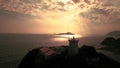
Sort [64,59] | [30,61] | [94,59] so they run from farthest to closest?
[30,61], [94,59], [64,59]

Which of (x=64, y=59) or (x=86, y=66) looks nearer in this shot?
→ (x=86, y=66)

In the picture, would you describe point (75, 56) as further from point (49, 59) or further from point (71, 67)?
point (49, 59)

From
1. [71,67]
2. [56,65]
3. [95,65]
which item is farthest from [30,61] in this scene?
[95,65]

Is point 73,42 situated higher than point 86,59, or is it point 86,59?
point 73,42

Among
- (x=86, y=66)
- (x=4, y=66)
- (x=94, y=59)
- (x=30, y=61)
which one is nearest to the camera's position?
(x=86, y=66)

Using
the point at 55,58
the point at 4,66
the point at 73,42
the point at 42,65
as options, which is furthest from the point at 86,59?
the point at 4,66

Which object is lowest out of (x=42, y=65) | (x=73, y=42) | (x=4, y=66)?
(x=4, y=66)

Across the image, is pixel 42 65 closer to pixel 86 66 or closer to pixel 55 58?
pixel 55 58

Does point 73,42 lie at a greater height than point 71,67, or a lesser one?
greater

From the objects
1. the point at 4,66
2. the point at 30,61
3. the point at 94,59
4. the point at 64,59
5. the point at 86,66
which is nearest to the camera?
the point at 86,66
